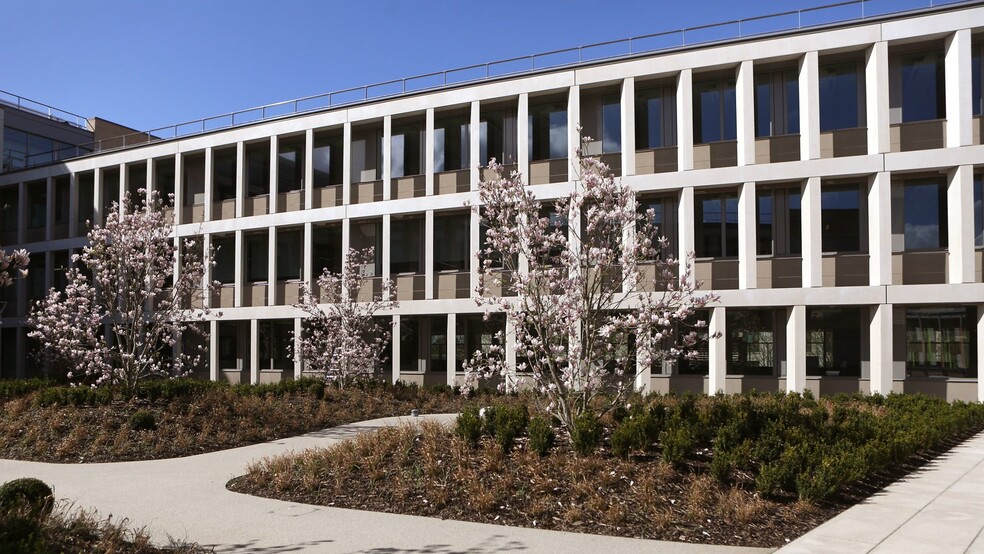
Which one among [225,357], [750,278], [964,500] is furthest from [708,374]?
[225,357]

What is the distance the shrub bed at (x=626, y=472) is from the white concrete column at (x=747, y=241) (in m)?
11.3

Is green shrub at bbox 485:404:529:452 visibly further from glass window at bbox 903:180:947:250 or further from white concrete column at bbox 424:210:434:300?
white concrete column at bbox 424:210:434:300

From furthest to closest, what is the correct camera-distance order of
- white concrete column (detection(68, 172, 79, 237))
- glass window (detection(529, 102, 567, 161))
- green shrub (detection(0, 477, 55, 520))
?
white concrete column (detection(68, 172, 79, 237)), glass window (detection(529, 102, 567, 161)), green shrub (detection(0, 477, 55, 520))

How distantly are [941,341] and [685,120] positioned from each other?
32.1ft

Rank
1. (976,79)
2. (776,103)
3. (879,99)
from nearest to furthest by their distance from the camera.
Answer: (976,79) → (879,99) → (776,103)

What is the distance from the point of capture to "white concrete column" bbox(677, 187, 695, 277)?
78.9ft

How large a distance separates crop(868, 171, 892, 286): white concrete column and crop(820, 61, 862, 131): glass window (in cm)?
212

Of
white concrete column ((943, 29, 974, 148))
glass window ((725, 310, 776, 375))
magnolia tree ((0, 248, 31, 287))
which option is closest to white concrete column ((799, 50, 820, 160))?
white concrete column ((943, 29, 974, 148))

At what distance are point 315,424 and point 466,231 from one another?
42.0 ft

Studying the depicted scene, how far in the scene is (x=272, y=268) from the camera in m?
31.6

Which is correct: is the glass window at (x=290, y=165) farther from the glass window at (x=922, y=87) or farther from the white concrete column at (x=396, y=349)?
the glass window at (x=922, y=87)

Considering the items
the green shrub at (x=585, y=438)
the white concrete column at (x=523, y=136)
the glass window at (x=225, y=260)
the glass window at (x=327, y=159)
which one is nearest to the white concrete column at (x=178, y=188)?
the glass window at (x=225, y=260)

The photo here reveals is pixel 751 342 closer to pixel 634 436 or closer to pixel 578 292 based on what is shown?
pixel 578 292

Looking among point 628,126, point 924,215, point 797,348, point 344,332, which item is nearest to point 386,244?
point 344,332
